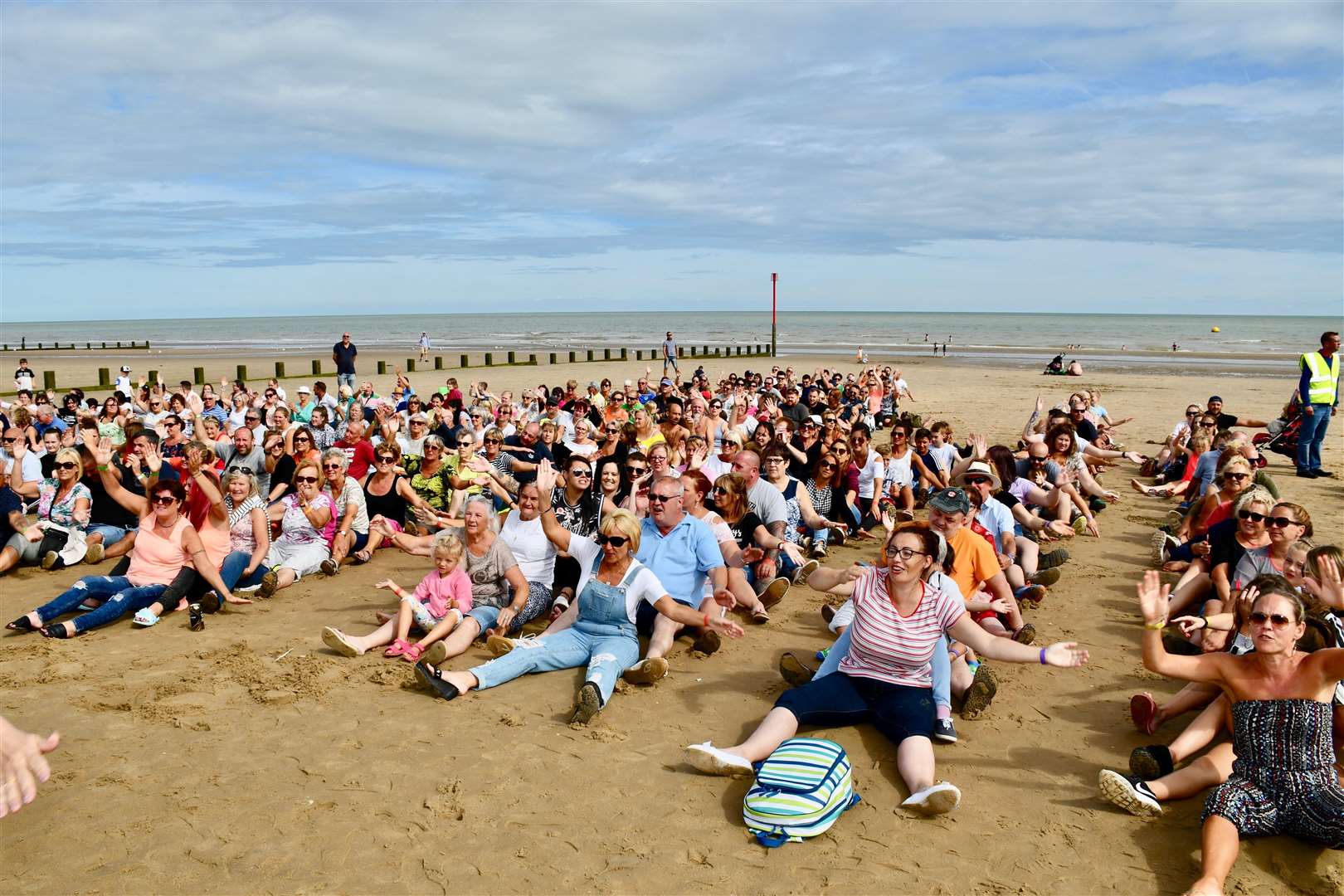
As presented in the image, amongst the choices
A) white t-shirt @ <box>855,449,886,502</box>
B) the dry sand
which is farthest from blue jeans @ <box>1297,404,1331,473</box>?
the dry sand

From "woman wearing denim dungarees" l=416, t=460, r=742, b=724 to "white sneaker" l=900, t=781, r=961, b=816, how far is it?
1674 millimetres

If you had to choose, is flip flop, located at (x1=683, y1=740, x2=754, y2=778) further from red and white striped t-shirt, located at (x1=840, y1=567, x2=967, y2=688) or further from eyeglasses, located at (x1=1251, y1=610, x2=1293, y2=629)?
eyeglasses, located at (x1=1251, y1=610, x2=1293, y2=629)

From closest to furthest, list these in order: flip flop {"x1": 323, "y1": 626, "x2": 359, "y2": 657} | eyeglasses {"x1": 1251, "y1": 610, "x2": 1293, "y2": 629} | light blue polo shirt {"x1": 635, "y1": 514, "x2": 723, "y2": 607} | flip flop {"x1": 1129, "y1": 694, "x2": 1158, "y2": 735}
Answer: eyeglasses {"x1": 1251, "y1": 610, "x2": 1293, "y2": 629} < flip flop {"x1": 1129, "y1": 694, "x2": 1158, "y2": 735} < flip flop {"x1": 323, "y1": 626, "x2": 359, "y2": 657} < light blue polo shirt {"x1": 635, "y1": 514, "x2": 723, "y2": 607}

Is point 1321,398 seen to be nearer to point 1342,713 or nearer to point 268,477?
point 1342,713

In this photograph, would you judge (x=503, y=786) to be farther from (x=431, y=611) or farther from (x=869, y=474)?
(x=869, y=474)

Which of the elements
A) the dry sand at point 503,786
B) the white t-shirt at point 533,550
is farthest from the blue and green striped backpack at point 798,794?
the white t-shirt at point 533,550

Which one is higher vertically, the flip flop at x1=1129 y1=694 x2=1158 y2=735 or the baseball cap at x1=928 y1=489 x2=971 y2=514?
the baseball cap at x1=928 y1=489 x2=971 y2=514

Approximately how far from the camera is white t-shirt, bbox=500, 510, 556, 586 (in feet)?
22.9

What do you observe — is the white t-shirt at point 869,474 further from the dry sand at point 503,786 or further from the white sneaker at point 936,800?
the white sneaker at point 936,800

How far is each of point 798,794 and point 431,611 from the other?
3.34 meters

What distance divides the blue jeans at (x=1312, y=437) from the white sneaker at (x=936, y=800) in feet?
38.6

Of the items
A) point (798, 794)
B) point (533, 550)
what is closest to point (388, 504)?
point (533, 550)

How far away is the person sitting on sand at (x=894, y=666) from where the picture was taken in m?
4.55

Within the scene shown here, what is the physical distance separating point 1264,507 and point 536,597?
5.08 metres
